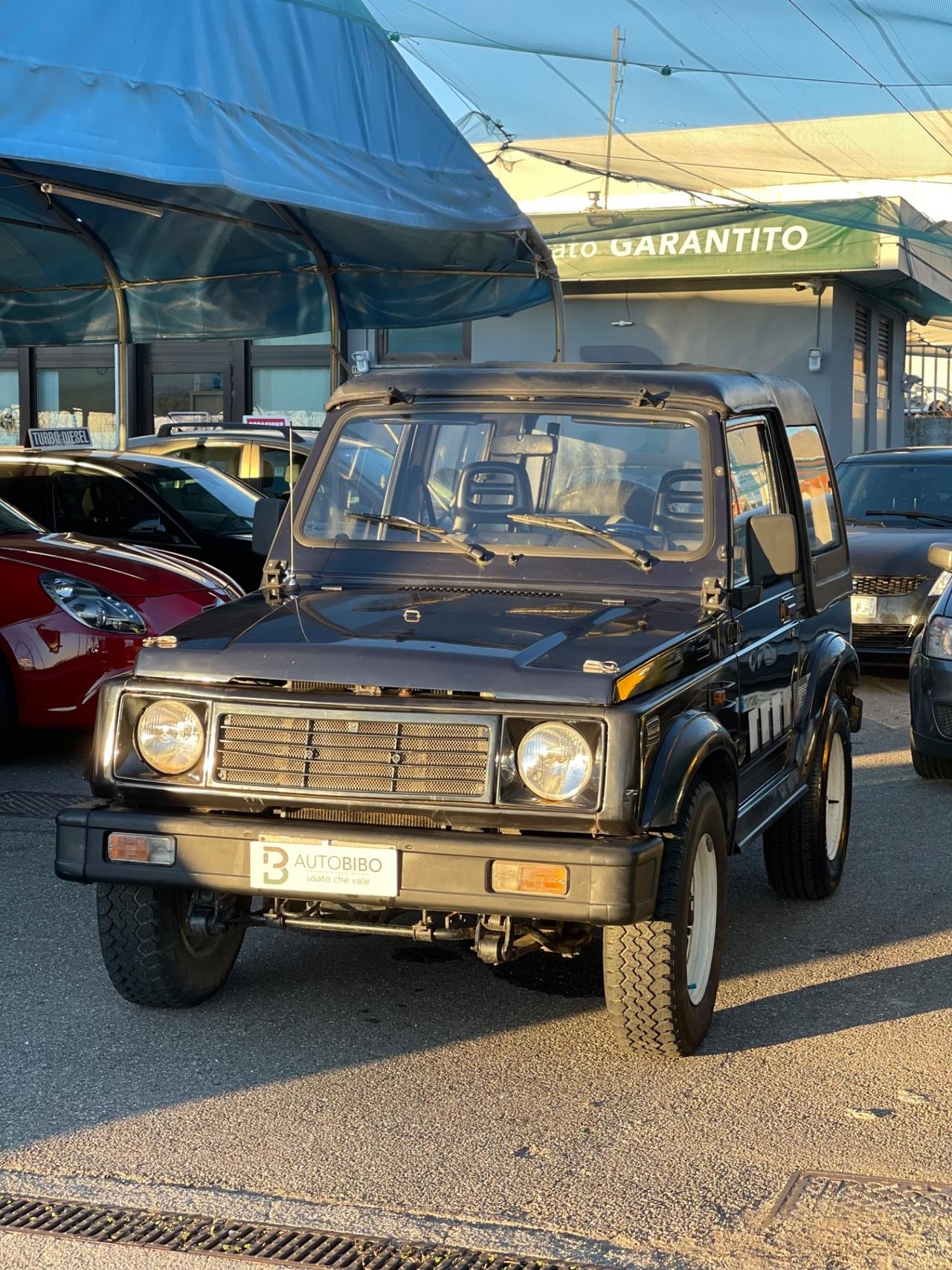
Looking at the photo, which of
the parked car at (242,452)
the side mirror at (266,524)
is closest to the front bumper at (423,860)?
the side mirror at (266,524)

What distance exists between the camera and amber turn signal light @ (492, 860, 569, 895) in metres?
4.11

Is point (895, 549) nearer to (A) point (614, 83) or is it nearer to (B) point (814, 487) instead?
(A) point (614, 83)

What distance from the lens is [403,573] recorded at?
5355 millimetres

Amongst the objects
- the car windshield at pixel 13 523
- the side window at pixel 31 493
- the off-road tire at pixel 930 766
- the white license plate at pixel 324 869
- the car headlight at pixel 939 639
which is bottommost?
the off-road tire at pixel 930 766

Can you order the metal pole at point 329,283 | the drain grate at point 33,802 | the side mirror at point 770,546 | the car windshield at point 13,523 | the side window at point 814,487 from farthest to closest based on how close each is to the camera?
the metal pole at point 329,283
the car windshield at point 13,523
the drain grate at point 33,802
the side window at point 814,487
the side mirror at point 770,546

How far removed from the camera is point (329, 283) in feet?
43.5

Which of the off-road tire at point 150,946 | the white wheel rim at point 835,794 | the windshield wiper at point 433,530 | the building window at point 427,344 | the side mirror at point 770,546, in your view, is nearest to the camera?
the off-road tire at point 150,946

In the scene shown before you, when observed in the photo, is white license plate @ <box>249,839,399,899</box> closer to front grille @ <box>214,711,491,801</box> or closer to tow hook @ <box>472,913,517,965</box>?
front grille @ <box>214,711,491,801</box>

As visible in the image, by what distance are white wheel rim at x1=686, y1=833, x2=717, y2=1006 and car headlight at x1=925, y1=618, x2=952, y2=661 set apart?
4.09 m

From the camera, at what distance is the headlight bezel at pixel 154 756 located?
445 cm

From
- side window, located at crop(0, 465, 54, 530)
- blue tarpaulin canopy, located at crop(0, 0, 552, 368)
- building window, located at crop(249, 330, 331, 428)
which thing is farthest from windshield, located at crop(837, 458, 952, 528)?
building window, located at crop(249, 330, 331, 428)

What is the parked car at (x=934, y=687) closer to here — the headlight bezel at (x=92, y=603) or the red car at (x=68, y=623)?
the red car at (x=68, y=623)

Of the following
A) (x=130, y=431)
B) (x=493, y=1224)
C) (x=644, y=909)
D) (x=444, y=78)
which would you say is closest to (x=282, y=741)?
(x=644, y=909)

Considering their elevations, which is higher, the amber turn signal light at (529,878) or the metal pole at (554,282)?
the metal pole at (554,282)
